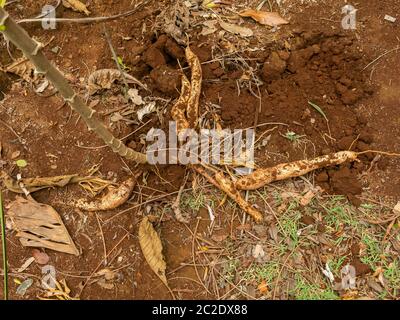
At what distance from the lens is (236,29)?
273 cm

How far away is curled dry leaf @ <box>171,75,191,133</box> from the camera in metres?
2.50

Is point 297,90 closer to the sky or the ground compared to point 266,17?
closer to the ground

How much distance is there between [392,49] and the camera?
269 centimetres

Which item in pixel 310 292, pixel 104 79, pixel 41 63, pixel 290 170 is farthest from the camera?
pixel 104 79

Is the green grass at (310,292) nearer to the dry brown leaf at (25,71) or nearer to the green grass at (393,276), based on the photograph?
the green grass at (393,276)

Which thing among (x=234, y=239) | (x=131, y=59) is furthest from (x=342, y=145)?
(x=131, y=59)

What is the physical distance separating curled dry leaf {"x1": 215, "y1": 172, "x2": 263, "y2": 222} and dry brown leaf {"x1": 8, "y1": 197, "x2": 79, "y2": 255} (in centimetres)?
96

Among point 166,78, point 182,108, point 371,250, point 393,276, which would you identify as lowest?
point 393,276

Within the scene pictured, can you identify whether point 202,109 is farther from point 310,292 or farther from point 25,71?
point 310,292

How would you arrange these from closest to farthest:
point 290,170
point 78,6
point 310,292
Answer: point 310,292 → point 290,170 → point 78,6

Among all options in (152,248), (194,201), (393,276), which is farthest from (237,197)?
(393,276)

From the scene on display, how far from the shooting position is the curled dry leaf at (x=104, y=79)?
8.46ft

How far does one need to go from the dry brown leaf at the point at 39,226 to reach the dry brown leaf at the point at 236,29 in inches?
64.1

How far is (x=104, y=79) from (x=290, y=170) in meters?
1.31
